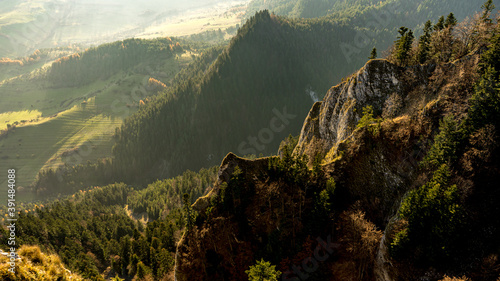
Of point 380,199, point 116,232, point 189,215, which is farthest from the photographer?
point 116,232

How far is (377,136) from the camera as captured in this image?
40062 mm

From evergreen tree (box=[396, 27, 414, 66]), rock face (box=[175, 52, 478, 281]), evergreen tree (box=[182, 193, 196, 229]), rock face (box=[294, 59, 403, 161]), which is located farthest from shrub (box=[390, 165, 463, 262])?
evergreen tree (box=[182, 193, 196, 229])

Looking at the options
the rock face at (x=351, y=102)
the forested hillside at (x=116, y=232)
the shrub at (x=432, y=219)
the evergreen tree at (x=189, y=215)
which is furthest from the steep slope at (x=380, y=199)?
the forested hillside at (x=116, y=232)

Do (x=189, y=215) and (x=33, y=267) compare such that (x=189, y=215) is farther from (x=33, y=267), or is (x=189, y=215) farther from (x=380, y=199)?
(x=380, y=199)

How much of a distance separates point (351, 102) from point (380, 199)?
75.6ft

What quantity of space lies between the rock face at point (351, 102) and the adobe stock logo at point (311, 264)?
17.3m

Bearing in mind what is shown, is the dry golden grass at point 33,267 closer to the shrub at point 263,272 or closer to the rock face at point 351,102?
the shrub at point 263,272

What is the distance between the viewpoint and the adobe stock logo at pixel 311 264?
39.8 m

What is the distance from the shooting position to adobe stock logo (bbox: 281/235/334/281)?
131 ft

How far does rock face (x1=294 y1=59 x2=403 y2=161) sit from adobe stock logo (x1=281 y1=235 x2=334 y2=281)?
17.3 meters

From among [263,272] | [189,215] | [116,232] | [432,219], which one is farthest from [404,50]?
[116,232]

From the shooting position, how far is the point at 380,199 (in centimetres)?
3894

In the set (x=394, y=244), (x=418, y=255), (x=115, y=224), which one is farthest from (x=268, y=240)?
(x=115, y=224)

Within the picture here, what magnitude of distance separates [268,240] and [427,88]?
3987 centimetres
